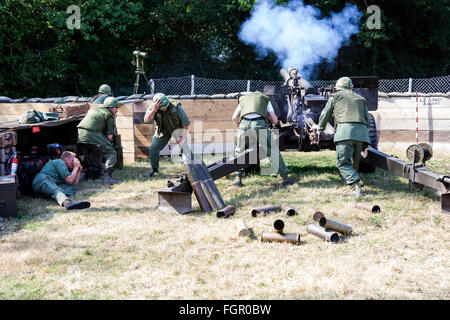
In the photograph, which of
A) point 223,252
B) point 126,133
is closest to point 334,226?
point 223,252

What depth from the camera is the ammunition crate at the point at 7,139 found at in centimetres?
691

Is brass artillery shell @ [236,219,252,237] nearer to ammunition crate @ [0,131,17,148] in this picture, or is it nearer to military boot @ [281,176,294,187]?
military boot @ [281,176,294,187]

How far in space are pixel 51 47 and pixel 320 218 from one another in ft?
52.8

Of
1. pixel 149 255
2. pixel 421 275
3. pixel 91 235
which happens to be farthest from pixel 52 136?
pixel 421 275

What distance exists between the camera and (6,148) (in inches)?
279

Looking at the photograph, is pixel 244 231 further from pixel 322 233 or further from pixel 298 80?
pixel 298 80

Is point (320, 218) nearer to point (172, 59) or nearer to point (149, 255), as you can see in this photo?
point (149, 255)

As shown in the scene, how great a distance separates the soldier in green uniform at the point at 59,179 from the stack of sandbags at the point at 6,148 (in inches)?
19.1

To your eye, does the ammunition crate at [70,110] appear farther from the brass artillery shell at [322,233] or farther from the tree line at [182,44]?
the tree line at [182,44]

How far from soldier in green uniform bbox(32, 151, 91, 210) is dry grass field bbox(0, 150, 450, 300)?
0.59ft

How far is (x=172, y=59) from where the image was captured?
22.1 m

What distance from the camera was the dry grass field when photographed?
12.8 feet

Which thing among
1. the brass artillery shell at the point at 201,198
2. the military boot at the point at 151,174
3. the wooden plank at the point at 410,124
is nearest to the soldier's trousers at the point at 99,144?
the military boot at the point at 151,174

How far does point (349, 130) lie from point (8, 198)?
15.9 ft
